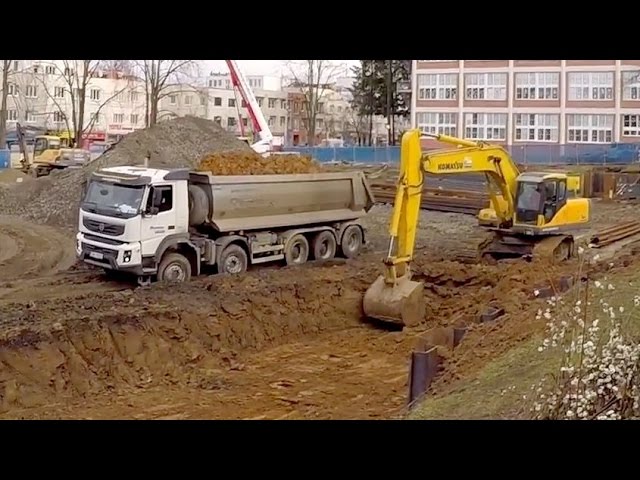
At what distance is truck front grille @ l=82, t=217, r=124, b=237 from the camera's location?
1239cm

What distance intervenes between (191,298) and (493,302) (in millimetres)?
4114

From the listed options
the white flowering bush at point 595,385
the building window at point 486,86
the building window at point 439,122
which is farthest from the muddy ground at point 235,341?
the building window at point 486,86

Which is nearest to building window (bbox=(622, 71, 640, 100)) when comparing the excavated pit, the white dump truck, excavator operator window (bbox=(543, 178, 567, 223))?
excavator operator window (bbox=(543, 178, 567, 223))

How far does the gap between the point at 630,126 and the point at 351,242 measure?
17.6 m

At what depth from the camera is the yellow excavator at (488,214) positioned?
11.4 metres

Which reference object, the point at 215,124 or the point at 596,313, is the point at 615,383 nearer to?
the point at 596,313

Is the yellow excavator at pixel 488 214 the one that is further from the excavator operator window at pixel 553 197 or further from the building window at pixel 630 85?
the building window at pixel 630 85

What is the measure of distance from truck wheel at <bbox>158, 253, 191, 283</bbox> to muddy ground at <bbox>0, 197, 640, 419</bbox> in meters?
0.41

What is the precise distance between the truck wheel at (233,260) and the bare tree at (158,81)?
539 inches

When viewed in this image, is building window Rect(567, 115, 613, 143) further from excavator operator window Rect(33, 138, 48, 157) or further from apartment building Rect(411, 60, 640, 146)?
excavator operator window Rect(33, 138, 48, 157)

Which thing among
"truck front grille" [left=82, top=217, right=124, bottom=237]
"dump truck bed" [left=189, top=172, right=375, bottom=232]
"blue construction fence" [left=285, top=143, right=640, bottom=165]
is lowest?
"truck front grille" [left=82, top=217, right=124, bottom=237]

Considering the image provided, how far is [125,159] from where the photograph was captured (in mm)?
20891

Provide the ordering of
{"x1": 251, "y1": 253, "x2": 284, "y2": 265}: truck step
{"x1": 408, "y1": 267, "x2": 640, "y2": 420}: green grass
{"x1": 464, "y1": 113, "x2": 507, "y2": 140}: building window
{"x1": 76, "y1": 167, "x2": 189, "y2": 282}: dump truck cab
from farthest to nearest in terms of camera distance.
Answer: {"x1": 464, "y1": 113, "x2": 507, "y2": 140}: building window → {"x1": 251, "y1": 253, "x2": 284, "y2": 265}: truck step → {"x1": 76, "y1": 167, "x2": 189, "y2": 282}: dump truck cab → {"x1": 408, "y1": 267, "x2": 640, "y2": 420}: green grass

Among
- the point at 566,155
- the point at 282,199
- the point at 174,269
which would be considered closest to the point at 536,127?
the point at 566,155
